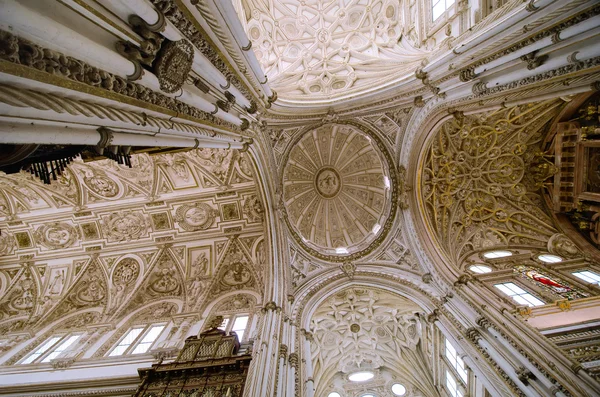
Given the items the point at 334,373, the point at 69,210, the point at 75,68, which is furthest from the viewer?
the point at 69,210

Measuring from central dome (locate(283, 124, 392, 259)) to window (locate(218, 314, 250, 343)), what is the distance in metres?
4.11

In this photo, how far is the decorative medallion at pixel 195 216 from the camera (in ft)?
45.9

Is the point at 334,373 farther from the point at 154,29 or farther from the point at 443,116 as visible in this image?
the point at 154,29

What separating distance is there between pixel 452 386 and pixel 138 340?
11.9 meters

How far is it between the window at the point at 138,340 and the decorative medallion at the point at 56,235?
610 cm

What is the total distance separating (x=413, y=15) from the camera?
1164cm

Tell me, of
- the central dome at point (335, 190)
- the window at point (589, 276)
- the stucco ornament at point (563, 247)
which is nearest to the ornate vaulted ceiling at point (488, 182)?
the stucco ornament at point (563, 247)

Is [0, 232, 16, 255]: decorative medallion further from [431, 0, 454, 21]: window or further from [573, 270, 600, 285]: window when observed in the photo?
[573, 270, 600, 285]: window

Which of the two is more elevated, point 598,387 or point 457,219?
point 457,219

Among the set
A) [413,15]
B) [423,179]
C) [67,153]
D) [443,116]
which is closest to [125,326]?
[67,153]

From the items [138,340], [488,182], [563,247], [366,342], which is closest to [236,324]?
[138,340]

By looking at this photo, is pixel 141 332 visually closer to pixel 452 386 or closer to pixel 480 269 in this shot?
pixel 452 386

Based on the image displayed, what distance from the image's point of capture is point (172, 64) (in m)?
4.07

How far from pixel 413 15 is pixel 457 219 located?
358 inches
